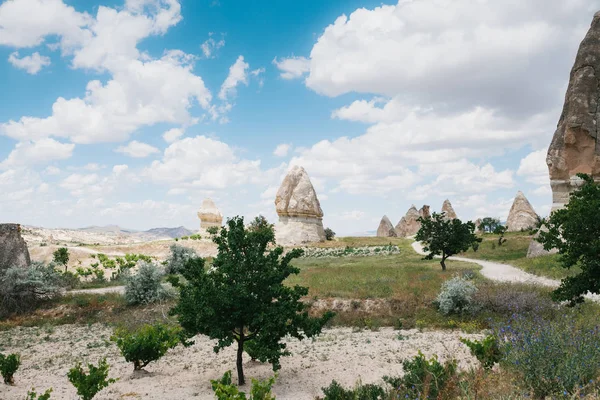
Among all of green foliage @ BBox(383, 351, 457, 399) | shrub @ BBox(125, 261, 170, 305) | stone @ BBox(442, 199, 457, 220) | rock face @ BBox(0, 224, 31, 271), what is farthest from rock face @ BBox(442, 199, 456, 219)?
green foliage @ BBox(383, 351, 457, 399)

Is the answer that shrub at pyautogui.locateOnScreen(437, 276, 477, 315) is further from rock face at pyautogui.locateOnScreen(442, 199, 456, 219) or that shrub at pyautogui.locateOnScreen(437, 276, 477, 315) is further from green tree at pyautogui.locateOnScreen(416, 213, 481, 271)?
rock face at pyautogui.locateOnScreen(442, 199, 456, 219)

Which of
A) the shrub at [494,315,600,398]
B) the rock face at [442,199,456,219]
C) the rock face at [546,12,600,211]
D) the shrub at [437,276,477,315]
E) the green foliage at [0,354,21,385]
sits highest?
the rock face at [546,12,600,211]

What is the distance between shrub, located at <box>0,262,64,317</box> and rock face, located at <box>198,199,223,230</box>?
1111 inches

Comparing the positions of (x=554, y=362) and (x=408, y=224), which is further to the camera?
(x=408, y=224)

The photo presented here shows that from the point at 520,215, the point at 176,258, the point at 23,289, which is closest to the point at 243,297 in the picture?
the point at 23,289

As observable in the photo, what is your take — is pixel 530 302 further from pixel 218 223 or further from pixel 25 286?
pixel 218 223

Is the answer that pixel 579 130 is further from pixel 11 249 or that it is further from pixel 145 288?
pixel 11 249

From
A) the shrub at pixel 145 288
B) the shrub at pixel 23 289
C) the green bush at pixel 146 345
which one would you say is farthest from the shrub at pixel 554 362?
the shrub at pixel 23 289

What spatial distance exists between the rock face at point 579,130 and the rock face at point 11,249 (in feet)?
93.7

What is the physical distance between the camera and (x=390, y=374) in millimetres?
8242

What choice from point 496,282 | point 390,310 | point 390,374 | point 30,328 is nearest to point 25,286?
point 30,328

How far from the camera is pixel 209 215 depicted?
159 ft

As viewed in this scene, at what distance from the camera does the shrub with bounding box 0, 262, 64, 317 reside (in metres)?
18.3

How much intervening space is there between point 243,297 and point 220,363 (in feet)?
11.1
